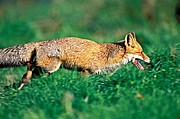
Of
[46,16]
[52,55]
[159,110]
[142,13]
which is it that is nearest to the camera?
[159,110]

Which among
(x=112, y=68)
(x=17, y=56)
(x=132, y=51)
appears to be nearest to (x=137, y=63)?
(x=132, y=51)

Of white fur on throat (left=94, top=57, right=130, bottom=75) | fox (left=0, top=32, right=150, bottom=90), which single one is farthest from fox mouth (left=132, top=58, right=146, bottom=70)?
white fur on throat (left=94, top=57, right=130, bottom=75)

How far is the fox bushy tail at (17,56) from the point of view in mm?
8906

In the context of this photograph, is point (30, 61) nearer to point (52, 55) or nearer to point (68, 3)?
point (52, 55)

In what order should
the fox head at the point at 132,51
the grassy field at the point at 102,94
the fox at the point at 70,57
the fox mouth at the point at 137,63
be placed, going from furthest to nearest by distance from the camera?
1. the fox head at the point at 132,51
2. the fox mouth at the point at 137,63
3. the fox at the point at 70,57
4. the grassy field at the point at 102,94

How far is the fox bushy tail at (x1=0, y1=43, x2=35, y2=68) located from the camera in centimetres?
891

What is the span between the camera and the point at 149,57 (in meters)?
9.62

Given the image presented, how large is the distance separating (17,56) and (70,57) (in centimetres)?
88

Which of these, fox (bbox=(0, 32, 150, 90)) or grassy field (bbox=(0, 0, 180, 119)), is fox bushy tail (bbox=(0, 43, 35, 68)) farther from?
grassy field (bbox=(0, 0, 180, 119))

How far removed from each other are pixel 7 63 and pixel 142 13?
10.1 metres

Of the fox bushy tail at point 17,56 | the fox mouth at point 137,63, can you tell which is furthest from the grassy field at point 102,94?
the fox bushy tail at point 17,56

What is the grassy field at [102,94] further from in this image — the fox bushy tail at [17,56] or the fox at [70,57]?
the fox bushy tail at [17,56]

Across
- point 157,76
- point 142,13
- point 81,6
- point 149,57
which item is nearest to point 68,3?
point 81,6

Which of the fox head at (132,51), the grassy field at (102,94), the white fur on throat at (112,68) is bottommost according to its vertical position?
the grassy field at (102,94)
